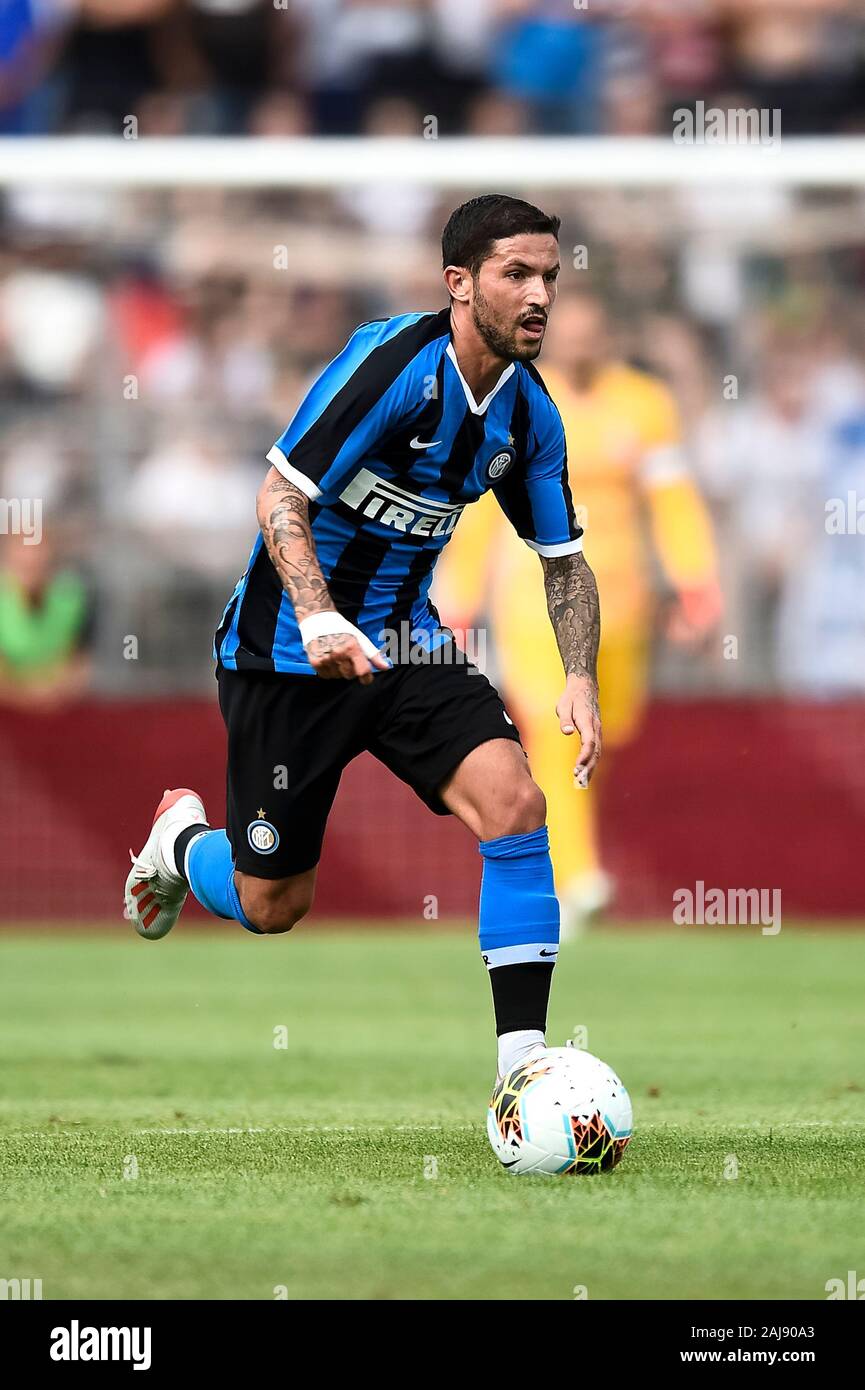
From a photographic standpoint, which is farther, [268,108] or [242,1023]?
[268,108]

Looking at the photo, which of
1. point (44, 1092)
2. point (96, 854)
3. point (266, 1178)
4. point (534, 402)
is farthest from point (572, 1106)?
point (96, 854)

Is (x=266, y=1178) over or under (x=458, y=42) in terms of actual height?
under

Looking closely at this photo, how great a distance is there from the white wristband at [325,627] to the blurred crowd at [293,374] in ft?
23.1

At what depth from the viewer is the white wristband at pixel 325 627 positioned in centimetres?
492

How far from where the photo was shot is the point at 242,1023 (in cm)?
862

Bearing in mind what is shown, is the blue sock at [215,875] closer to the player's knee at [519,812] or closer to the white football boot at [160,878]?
the white football boot at [160,878]

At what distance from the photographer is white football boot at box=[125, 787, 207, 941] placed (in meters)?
6.85

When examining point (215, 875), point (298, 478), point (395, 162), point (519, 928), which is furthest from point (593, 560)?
point (519, 928)

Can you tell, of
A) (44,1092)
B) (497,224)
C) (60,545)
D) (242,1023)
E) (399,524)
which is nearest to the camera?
(497,224)

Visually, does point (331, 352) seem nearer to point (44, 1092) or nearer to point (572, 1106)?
point (44, 1092)

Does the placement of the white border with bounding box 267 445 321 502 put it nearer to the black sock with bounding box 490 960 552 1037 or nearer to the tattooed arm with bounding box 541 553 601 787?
the tattooed arm with bounding box 541 553 601 787

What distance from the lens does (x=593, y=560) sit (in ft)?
36.0
